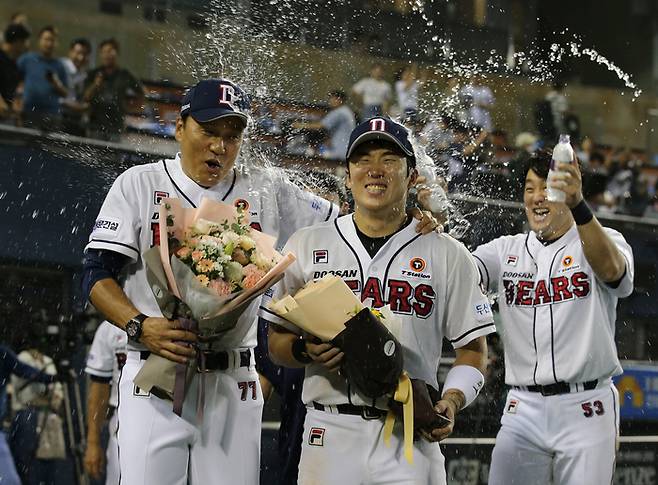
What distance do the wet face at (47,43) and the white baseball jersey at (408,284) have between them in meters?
6.74

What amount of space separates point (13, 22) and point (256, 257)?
7638mm

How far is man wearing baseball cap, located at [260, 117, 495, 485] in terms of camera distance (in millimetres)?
3859

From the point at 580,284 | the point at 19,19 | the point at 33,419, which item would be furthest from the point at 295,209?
the point at 19,19

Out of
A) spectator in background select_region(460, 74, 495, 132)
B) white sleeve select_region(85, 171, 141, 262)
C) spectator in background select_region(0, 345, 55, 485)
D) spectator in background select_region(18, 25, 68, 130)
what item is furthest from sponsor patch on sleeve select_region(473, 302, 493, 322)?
spectator in background select_region(460, 74, 495, 132)

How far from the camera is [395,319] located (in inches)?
151

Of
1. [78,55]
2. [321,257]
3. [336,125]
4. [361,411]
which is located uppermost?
[78,55]

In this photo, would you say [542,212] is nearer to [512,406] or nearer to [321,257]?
[512,406]

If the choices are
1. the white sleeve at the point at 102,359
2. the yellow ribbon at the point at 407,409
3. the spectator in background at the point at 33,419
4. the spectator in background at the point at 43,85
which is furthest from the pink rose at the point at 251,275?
the spectator in background at the point at 43,85

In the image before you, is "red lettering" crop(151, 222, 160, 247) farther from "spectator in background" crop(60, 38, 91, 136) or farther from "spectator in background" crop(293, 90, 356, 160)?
"spectator in background" crop(293, 90, 356, 160)

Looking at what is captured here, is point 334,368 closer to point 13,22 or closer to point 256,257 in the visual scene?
point 256,257

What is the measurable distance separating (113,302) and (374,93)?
8.11 metres

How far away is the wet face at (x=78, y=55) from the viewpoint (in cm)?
1022

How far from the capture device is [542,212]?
18.8ft

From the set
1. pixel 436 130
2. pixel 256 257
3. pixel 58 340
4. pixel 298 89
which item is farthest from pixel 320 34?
pixel 256 257
